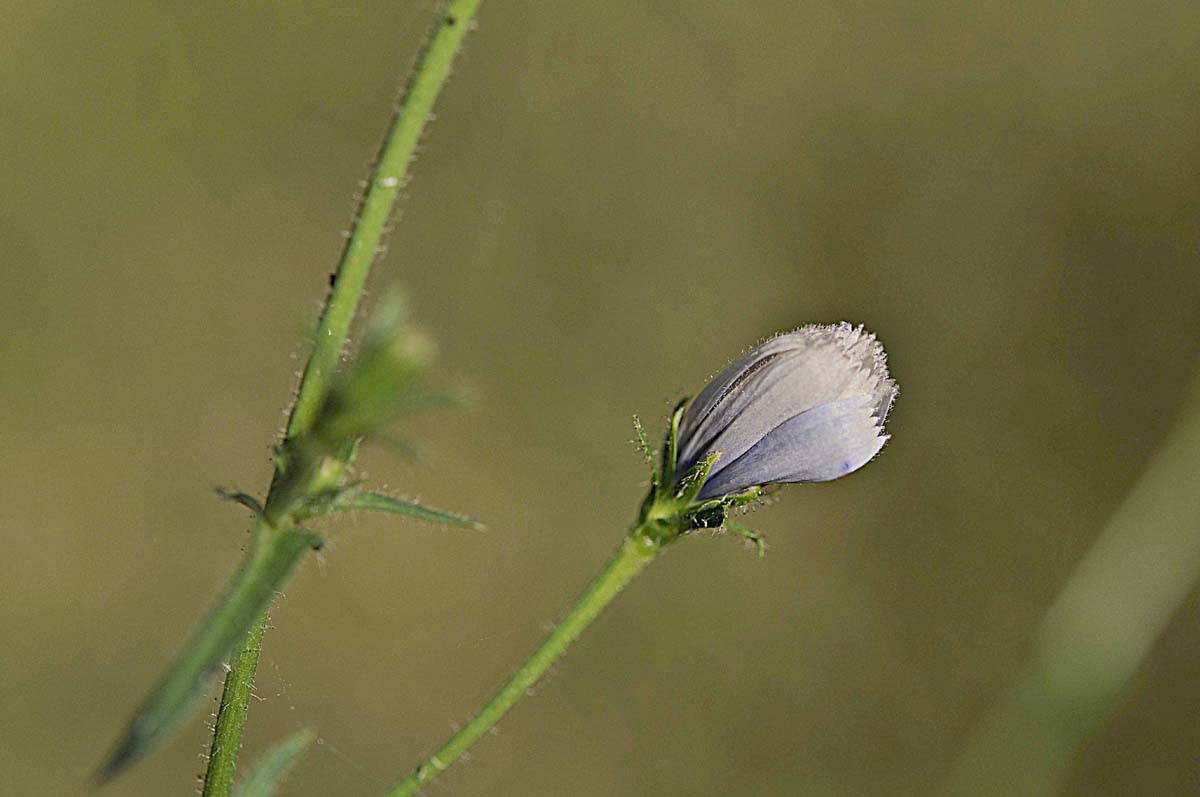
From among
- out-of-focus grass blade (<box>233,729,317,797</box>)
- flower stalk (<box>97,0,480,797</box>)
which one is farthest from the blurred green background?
flower stalk (<box>97,0,480,797</box>)

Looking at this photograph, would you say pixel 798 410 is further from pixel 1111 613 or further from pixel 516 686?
pixel 1111 613

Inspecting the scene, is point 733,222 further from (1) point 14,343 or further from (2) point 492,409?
(1) point 14,343

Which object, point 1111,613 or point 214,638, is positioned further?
point 1111,613

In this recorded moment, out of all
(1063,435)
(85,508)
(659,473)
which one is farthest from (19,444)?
(1063,435)

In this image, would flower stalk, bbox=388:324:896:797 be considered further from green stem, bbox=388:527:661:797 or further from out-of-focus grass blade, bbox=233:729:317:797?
out-of-focus grass blade, bbox=233:729:317:797

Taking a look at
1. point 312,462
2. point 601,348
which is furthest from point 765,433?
point 601,348
